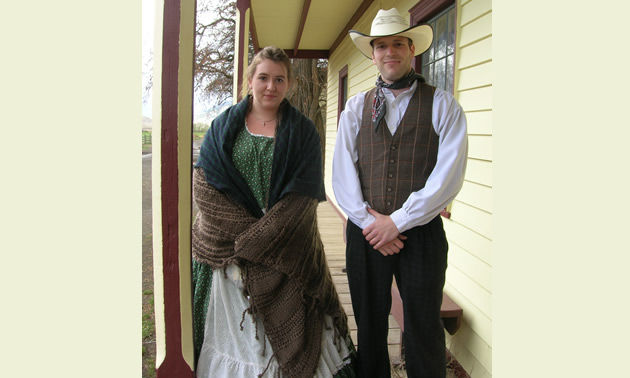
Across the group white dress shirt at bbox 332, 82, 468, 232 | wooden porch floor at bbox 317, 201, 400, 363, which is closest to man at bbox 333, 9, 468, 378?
white dress shirt at bbox 332, 82, 468, 232

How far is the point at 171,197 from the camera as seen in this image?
4.63ft

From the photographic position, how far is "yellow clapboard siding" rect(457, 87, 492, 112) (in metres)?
2.25

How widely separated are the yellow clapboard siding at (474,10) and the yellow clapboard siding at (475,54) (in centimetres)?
15

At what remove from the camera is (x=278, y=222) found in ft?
5.62

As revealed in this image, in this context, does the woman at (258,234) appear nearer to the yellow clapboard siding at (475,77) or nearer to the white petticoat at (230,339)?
the white petticoat at (230,339)

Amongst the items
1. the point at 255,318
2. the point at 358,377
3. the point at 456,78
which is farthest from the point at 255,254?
the point at 456,78

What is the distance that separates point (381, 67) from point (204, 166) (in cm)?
87

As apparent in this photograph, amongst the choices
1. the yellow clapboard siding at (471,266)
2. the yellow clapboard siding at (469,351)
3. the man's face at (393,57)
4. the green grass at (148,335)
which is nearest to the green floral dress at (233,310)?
the man's face at (393,57)

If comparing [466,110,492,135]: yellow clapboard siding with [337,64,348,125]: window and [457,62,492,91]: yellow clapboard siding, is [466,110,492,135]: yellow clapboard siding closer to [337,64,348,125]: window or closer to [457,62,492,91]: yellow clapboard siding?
[457,62,492,91]: yellow clapboard siding

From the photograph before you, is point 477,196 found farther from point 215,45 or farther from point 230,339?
point 215,45

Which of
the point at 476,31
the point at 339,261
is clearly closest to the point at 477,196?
the point at 476,31

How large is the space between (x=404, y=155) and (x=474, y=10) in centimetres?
120

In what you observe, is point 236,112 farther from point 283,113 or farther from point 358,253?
point 358,253

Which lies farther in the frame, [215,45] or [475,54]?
[215,45]
